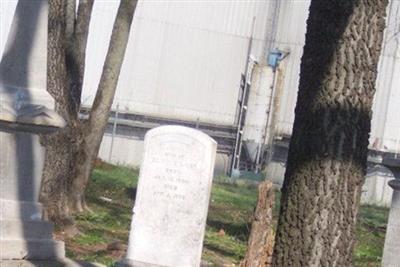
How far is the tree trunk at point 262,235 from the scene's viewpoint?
13.6 m

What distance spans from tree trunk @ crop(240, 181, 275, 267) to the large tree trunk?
6.06 m

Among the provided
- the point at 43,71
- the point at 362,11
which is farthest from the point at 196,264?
the point at 362,11

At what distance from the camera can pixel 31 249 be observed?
1062 cm

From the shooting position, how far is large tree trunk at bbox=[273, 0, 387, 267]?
7.37m

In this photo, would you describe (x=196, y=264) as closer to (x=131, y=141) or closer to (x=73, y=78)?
(x=73, y=78)

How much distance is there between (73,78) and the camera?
15469mm

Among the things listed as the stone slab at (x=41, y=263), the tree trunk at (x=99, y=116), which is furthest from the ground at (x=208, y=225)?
the stone slab at (x=41, y=263)

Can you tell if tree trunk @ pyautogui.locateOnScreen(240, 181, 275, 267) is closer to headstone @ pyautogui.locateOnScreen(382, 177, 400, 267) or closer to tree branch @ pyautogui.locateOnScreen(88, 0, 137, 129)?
headstone @ pyautogui.locateOnScreen(382, 177, 400, 267)

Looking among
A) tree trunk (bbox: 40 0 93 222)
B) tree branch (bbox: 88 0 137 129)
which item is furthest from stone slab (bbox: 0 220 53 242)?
tree branch (bbox: 88 0 137 129)

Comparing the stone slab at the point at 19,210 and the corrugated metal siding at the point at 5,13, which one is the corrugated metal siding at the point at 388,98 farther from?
the stone slab at the point at 19,210

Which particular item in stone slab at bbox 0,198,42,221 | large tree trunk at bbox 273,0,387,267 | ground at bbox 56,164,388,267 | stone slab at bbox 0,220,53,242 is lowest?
ground at bbox 56,164,388,267

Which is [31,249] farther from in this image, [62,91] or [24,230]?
[62,91]

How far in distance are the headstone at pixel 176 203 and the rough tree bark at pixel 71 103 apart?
1520 millimetres

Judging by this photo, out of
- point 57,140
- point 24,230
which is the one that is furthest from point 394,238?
point 24,230
